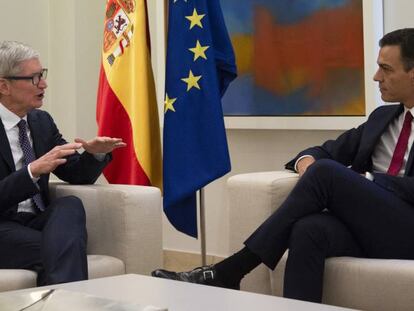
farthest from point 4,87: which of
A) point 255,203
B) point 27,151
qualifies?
point 255,203

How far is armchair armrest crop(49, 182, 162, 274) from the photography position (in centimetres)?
348

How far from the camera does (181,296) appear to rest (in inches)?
86.9

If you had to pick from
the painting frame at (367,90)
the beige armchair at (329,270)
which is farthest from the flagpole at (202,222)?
the beige armchair at (329,270)

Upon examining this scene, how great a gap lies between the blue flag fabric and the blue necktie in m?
0.76

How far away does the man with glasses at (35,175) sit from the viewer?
128 inches

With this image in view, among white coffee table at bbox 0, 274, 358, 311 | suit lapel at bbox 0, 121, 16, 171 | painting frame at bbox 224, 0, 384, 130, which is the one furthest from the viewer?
painting frame at bbox 224, 0, 384, 130

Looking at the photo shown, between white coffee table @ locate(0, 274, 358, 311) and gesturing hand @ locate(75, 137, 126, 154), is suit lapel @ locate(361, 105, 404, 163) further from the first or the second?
white coffee table @ locate(0, 274, 358, 311)

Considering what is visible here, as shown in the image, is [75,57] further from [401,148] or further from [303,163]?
[401,148]

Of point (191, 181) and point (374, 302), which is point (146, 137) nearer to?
point (191, 181)

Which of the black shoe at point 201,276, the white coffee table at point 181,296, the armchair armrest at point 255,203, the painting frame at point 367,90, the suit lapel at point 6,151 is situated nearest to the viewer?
the white coffee table at point 181,296

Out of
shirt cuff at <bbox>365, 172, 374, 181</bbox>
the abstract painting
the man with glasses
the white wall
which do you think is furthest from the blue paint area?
the man with glasses

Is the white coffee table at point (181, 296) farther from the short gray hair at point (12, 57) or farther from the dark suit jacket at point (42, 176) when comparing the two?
the short gray hair at point (12, 57)

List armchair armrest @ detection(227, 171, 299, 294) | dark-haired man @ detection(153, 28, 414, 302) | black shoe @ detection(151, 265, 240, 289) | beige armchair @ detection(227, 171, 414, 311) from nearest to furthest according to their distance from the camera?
beige armchair @ detection(227, 171, 414, 311) < dark-haired man @ detection(153, 28, 414, 302) < black shoe @ detection(151, 265, 240, 289) < armchair armrest @ detection(227, 171, 299, 294)

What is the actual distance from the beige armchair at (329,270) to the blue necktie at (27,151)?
2.76 feet
